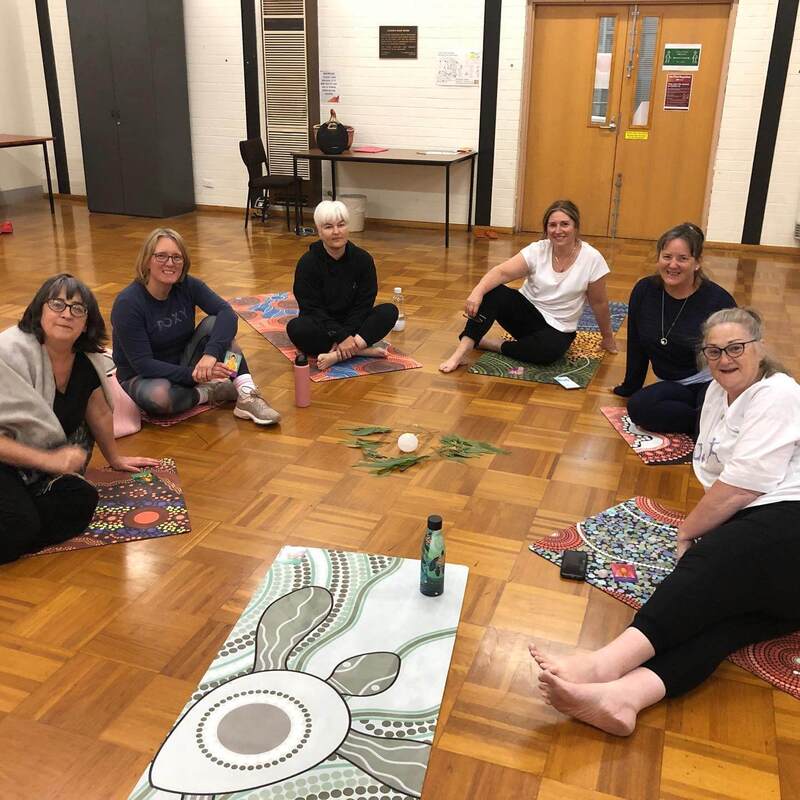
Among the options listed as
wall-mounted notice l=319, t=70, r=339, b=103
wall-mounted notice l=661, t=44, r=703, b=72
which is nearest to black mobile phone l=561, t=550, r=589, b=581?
wall-mounted notice l=661, t=44, r=703, b=72

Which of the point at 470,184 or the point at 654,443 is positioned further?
the point at 470,184

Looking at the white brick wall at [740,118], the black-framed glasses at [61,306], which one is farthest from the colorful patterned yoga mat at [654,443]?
the white brick wall at [740,118]

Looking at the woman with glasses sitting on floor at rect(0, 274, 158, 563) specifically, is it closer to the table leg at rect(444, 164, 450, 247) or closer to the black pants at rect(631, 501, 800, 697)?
the black pants at rect(631, 501, 800, 697)

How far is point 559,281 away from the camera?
3.98 m

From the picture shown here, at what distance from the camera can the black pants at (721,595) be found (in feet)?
6.07

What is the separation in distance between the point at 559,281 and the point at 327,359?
1186 mm

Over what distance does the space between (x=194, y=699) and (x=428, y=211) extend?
6362 mm

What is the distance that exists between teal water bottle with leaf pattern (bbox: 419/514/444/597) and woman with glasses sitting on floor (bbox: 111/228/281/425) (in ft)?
4.32

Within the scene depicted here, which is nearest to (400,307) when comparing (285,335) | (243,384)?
(285,335)

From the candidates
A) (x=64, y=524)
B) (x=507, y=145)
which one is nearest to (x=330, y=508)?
(x=64, y=524)

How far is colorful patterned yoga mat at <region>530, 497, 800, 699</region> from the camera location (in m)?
2.00

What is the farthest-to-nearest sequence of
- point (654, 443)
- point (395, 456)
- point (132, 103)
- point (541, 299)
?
1. point (132, 103)
2. point (541, 299)
3. point (654, 443)
4. point (395, 456)

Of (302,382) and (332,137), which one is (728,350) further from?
(332,137)

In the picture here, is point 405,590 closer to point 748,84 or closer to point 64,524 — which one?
point 64,524
